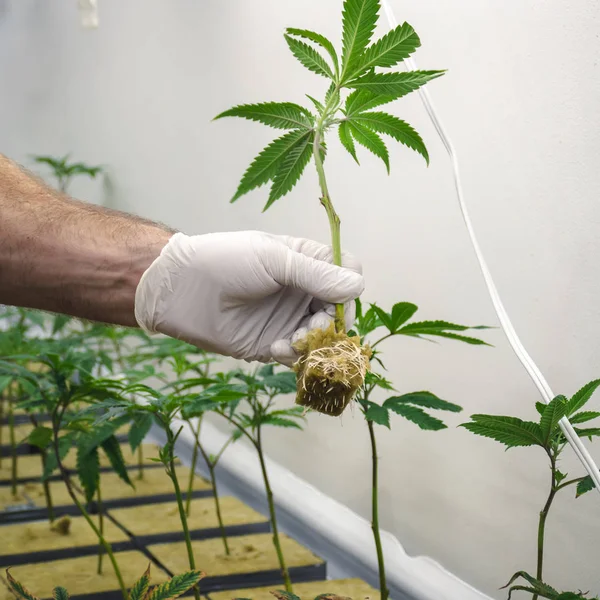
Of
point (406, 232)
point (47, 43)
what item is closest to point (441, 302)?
point (406, 232)

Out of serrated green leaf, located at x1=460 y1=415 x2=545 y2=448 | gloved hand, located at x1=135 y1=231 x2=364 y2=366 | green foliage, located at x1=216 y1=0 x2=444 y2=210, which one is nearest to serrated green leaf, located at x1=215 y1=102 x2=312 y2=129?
green foliage, located at x1=216 y1=0 x2=444 y2=210

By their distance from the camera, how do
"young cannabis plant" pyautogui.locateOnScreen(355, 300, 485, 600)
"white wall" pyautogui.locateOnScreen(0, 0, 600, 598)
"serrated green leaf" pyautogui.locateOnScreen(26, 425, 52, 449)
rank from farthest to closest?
"serrated green leaf" pyautogui.locateOnScreen(26, 425, 52, 449)
"white wall" pyautogui.locateOnScreen(0, 0, 600, 598)
"young cannabis plant" pyautogui.locateOnScreen(355, 300, 485, 600)

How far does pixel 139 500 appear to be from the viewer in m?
2.14

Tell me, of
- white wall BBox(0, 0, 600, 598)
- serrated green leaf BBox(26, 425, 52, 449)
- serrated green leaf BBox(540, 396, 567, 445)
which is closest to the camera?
serrated green leaf BBox(540, 396, 567, 445)

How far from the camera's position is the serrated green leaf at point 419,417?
1.17 meters

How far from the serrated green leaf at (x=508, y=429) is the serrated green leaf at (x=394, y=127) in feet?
1.02

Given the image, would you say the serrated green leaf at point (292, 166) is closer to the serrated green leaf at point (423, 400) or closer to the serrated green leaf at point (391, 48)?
the serrated green leaf at point (391, 48)

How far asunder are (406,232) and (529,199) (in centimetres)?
37

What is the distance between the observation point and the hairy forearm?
3.65ft

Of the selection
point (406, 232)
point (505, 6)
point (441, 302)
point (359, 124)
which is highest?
point (505, 6)

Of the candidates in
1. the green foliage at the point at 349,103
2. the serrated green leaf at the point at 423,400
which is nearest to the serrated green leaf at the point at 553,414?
the serrated green leaf at the point at 423,400

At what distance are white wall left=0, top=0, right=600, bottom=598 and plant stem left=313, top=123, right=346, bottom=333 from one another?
0.49 metres

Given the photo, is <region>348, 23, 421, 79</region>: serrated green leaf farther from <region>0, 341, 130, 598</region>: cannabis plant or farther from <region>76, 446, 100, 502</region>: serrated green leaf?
<region>76, 446, 100, 502</region>: serrated green leaf

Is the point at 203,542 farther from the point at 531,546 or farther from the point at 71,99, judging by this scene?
the point at 71,99
